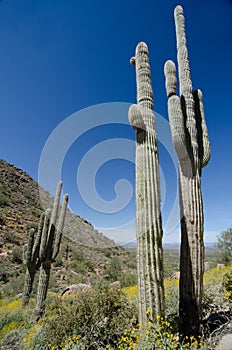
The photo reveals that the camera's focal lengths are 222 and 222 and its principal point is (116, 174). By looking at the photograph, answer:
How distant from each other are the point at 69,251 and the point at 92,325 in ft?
59.4

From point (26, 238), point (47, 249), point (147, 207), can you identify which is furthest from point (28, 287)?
point (26, 238)

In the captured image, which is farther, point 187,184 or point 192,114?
point 192,114

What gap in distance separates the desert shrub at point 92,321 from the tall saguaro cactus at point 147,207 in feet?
2.82

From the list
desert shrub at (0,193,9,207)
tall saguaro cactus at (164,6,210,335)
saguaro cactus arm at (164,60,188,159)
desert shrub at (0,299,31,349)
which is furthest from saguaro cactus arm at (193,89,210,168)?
desert shrub at (0,193,9,207)

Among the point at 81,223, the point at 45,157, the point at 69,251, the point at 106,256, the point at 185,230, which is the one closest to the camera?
the point at 185,230

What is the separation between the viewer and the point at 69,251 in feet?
68.3

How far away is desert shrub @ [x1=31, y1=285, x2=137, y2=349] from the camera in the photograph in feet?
11.9

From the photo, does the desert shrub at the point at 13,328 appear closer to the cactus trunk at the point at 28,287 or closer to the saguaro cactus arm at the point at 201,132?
the cactus trunk at the point at 28,287

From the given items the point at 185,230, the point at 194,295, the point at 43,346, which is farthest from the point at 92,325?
the point at 185,230

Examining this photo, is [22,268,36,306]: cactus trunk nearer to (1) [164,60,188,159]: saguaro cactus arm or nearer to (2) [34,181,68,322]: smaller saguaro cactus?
(2) [34,181,68,322]: smaller saguaro cactus

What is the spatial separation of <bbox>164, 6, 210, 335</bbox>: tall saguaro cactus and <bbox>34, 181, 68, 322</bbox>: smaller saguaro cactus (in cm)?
445

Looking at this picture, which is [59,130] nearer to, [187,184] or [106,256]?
[187,184]

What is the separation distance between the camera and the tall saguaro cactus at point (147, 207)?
3.09m

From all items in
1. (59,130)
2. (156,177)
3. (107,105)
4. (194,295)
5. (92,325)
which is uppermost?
(107,105)
